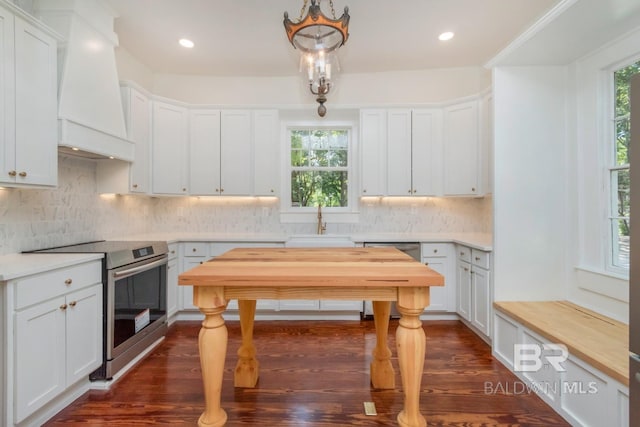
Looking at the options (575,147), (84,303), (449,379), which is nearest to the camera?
(84,303)

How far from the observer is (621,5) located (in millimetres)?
1815

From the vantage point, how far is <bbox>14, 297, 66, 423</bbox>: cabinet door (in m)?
1.59

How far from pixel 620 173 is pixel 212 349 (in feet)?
9.78

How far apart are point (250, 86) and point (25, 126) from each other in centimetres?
247

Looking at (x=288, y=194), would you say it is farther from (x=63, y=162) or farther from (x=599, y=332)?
(x=599, y=332)

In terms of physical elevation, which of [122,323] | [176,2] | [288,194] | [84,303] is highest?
[176,2]

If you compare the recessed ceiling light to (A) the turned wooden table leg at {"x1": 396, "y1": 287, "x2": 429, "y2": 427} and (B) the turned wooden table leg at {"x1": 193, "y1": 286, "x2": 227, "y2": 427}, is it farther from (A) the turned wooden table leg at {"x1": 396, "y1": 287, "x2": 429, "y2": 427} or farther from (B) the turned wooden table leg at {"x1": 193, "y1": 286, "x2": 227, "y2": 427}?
(A) the turned wooden table leg at {"x1": 396, "y1": 287, "x2": 429, "y2": 427}

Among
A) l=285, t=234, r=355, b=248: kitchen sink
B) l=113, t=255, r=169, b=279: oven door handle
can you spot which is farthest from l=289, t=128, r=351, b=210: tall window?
l=113, t=255, r=169, b=279: oven door handle

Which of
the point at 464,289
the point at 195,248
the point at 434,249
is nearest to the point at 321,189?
the point at 434,249

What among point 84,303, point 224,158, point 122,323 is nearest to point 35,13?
point 224,158

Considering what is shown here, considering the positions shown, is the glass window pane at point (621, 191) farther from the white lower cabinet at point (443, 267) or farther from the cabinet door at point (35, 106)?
the cabinet door at point (35, 106)

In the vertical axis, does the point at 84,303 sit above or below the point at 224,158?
below

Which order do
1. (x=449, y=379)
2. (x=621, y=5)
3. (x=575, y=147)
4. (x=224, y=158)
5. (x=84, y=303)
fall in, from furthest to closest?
(x=224, y=158)
(x=575, y=147)
(x=449, y=379)
(x=84, y=303)
(x=621, y=5)

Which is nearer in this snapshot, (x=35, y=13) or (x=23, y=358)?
(x=23, y=358)
